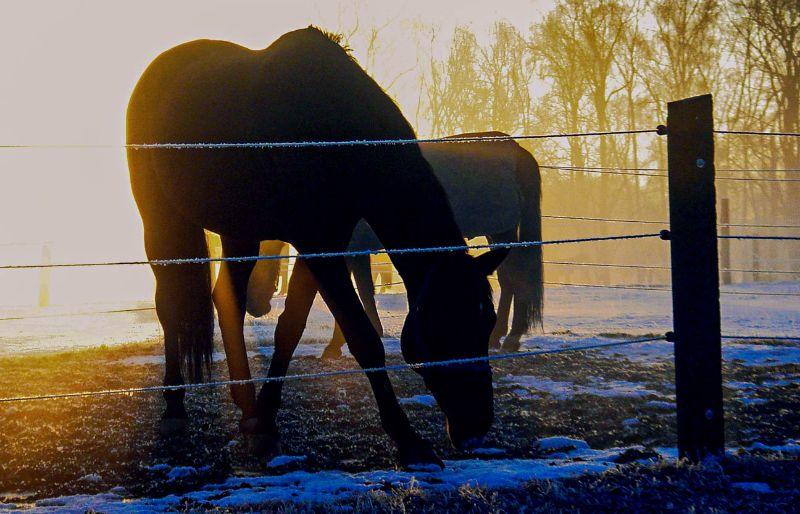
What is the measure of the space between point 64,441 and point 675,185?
2.73m

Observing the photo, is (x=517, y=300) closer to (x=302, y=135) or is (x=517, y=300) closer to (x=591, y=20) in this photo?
(x=302, y=135)

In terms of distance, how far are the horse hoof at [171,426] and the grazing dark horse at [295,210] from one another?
1 cm

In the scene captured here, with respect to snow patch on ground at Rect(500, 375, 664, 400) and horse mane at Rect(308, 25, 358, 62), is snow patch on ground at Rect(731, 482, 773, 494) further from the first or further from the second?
horse mane at Rect(308, 25, 358, 62)

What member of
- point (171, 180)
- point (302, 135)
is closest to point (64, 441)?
point (171, 180)

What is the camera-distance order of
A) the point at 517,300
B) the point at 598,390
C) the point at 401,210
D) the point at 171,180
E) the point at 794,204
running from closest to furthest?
the point at 401,210
the point at 171,180
the point at 598,390
the point at 517,300
the point at 794,204

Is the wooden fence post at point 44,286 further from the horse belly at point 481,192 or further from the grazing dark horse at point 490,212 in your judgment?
the horse belly at point 481,192

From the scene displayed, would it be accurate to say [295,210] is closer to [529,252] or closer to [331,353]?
[331,353]

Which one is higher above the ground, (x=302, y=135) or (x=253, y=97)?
(x=253, y=97)

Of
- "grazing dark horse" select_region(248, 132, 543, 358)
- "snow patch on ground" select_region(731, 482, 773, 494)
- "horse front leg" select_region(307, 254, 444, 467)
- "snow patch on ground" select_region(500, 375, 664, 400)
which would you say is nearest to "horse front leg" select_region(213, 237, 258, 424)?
"horse front leg" select_region(307, 254, 444, 467)

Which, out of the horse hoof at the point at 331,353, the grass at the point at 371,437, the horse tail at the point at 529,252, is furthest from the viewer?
the horse tail at the point at 529,252

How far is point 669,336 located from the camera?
2602 mm

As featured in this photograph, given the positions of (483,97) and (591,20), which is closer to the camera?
(591,20)

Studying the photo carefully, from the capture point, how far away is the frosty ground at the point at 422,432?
2.13m

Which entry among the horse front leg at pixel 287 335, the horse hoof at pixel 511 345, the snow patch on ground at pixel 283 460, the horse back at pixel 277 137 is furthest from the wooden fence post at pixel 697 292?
the horse hoof at pixel 511 345
